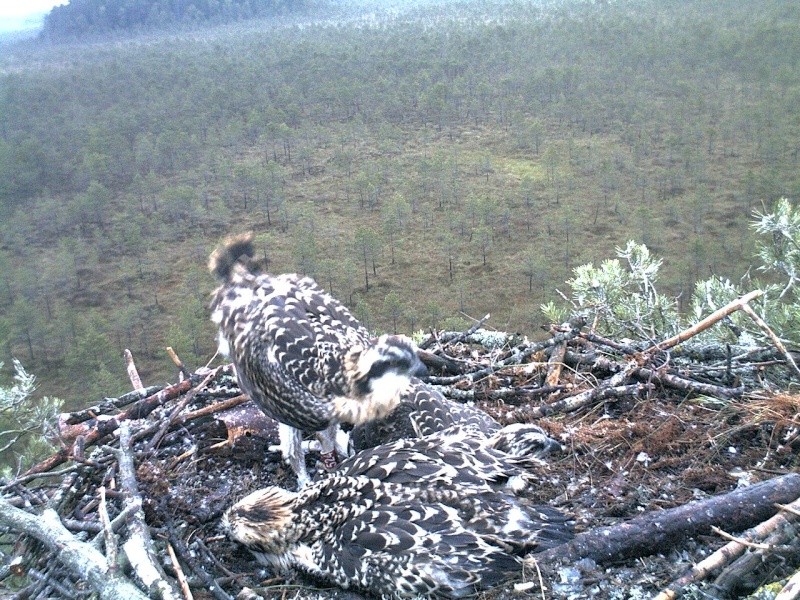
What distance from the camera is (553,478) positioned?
13.3ft

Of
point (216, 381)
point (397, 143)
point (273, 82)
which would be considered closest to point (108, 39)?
point (273, 82)

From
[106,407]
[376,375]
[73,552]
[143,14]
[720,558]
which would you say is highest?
[143,14]

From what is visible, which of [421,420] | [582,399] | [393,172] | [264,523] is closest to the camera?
[264,523]

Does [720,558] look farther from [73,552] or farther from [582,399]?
[73,552]

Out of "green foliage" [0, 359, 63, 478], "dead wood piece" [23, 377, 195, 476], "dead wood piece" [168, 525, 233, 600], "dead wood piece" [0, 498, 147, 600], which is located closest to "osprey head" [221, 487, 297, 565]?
"dead wood piece" [168, 525, 233, 600]

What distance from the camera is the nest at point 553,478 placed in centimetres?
315

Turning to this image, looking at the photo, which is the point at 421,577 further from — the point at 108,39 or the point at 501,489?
the point at 108,39

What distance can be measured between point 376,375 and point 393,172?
4695 centimetres

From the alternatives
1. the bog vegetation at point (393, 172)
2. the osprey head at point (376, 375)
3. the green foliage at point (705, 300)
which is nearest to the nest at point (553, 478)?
the green foliage at point (705, 300)

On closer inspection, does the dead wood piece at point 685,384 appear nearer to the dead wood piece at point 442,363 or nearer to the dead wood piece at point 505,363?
the dead wood piece at point 505,363

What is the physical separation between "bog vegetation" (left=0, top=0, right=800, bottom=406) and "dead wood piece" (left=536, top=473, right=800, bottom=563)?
1945 centimetres

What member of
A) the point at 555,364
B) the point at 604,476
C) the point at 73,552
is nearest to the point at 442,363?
the point at 555,364

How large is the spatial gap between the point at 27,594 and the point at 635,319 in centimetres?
472

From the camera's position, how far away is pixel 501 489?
3.58m
